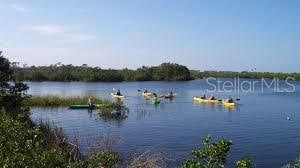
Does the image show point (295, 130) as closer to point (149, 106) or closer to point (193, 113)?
point (193, 113)

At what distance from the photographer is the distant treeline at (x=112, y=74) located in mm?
138750

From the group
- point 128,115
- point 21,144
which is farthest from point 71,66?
point 21,144

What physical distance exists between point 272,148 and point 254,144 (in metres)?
1.65

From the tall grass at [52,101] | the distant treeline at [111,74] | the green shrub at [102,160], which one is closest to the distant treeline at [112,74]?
the distant treeline at [111,74]

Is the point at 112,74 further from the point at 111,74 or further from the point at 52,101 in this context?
the point at 52,101

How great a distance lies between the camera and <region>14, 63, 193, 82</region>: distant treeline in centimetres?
13875

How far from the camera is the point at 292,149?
33.0 metres

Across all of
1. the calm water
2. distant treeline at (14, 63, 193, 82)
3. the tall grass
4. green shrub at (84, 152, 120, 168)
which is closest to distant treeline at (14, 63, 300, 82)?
distant treeline at (14, 63, 193, 82)

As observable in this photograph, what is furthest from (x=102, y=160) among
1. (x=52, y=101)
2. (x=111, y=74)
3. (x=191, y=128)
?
(x=111, y=74)

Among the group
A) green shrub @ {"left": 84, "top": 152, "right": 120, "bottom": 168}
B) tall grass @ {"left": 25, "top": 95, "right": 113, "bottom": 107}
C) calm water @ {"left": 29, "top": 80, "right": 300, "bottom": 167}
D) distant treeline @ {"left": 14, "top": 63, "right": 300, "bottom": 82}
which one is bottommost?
A: calm water @ {"left": 29, "top": 80, "right": 300, "bottom": 167}

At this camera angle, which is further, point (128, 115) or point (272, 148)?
point (128, 115)

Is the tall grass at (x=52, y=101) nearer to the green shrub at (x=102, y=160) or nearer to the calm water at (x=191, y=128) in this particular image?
the calm water at (x=191, y=128)

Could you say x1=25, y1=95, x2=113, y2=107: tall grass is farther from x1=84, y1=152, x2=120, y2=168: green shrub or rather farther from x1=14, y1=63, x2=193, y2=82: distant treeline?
x1=14, y1=63, x2=193, y2=82: distant treeline

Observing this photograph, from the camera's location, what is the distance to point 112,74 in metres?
142
